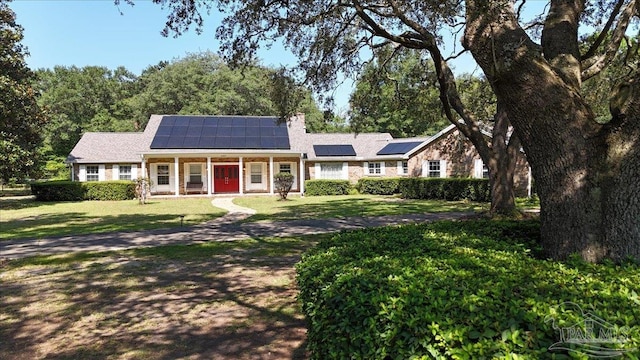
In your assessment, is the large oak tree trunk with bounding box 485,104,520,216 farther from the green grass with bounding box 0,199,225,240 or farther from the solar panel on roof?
the solar panel on roof

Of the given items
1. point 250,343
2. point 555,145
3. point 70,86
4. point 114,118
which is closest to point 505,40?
point 555,145

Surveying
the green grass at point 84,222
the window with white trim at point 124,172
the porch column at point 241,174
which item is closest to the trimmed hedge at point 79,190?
the window with white trim at point 124,172

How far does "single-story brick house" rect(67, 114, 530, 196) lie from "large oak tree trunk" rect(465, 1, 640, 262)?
66.1 feet

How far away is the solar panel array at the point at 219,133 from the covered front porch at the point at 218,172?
76 cm

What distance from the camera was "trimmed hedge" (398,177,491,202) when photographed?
67.7ft

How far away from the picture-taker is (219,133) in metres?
27.9

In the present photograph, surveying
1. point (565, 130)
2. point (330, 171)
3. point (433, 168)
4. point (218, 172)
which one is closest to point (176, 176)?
point (218, 172)

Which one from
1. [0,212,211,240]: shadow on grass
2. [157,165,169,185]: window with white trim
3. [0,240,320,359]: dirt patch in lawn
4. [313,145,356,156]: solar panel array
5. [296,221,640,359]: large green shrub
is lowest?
Answer: [0,240,320,359]: dirt patch in lawn

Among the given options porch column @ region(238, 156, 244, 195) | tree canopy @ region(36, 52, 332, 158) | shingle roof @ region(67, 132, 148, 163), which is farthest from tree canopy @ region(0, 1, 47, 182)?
tree canopy @ region(36, 52, 332, 158)

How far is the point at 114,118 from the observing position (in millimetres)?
44438

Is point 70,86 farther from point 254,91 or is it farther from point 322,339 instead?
point 322,339

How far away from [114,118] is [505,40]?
47.8 meters

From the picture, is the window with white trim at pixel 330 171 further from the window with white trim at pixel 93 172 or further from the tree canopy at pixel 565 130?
the tree canopy at pixel 565 130

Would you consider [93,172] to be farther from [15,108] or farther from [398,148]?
[398,148]
